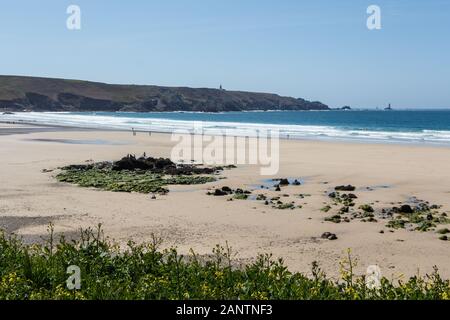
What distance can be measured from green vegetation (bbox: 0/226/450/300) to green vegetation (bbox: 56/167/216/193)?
1003 centimetres

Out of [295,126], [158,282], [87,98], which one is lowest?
[158,282]

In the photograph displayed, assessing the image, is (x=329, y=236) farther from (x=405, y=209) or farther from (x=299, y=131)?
(x=299, y=131)

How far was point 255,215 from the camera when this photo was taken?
43.8 feet

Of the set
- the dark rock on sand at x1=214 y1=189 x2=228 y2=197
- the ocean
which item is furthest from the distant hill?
the dark rock on sand at x1=214 y1=189 x2=228 y2=197

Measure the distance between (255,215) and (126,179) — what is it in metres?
7.57

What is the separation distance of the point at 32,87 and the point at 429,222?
175344 mm

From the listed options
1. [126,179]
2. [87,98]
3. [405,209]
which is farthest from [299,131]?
[87,98]

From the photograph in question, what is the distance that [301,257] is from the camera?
32.0 feet

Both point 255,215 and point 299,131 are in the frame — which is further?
point 299,131

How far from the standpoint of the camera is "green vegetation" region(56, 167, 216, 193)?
17438 millimetres

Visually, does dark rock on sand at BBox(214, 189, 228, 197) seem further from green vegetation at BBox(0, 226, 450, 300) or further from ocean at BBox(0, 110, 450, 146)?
ocean at BBox(0, 110, 450, 146)

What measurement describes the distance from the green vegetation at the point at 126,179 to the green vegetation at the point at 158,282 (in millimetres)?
10030
